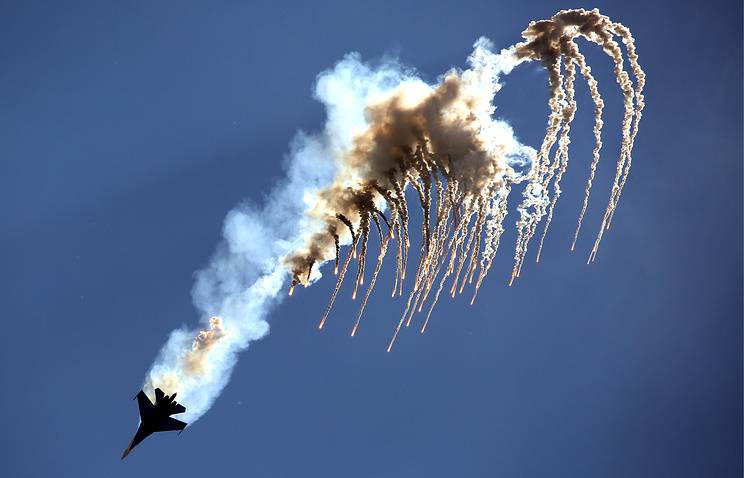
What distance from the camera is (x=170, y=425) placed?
39.0 m

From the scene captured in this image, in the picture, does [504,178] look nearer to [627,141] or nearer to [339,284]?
[627,141]

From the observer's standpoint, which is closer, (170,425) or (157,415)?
(157,415)

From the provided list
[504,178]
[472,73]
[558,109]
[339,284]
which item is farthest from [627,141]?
[339,284]

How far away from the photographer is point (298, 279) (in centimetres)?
3219

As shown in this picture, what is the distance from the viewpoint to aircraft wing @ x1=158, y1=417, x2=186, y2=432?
127 ft

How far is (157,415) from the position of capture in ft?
125

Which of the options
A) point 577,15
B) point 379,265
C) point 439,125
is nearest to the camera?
point 577,15

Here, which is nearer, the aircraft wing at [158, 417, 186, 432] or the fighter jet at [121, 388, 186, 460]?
the fighter jet at [121, 388, 186, 460]

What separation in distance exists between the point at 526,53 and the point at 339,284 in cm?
1307

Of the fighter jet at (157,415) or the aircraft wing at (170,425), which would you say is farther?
the aircraft wing at (170,425)

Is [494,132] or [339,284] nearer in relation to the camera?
[494,132]

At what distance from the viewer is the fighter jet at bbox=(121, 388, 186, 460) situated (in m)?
37.4

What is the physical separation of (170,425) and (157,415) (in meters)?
1.26

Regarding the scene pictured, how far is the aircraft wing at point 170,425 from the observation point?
38625 millimetres
